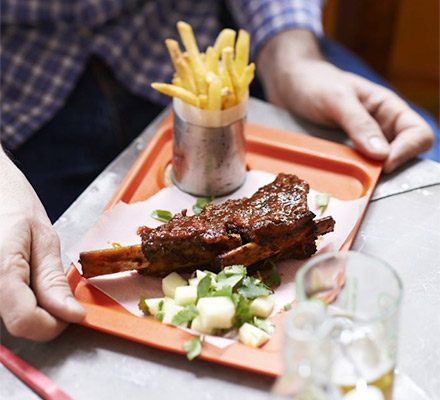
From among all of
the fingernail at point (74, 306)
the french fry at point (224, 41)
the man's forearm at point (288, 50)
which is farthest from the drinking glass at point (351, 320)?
the man's forearm at point (288, 50)

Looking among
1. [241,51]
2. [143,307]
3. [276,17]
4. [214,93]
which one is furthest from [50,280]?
[276,17]

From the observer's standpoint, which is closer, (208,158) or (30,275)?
(30,275)

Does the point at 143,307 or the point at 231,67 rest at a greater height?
the point at 231,67

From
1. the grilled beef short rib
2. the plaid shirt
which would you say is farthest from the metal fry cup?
the plaid shirt

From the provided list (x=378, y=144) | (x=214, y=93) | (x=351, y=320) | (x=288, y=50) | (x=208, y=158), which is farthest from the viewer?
(x=288, y=50)

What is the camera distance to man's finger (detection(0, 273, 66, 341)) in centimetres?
116

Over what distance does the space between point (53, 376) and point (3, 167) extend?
455 millimetres

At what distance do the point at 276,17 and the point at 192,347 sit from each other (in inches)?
45.0

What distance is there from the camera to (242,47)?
4.94ft

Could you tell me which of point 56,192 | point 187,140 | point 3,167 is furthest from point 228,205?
point 56,192

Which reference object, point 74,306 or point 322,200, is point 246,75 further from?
point 74,306

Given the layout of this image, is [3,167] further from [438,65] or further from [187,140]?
[438,65]

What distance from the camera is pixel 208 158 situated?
156cm

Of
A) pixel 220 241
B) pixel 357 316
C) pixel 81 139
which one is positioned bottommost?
pixel 81 139
